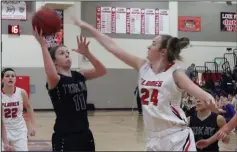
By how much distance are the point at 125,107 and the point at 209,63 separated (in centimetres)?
312

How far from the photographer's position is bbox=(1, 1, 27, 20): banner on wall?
1225 centimetres

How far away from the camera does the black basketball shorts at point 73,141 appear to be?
3.31 metres

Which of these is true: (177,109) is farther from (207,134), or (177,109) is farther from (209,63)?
(209,63)

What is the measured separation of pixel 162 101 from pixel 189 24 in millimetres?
11546

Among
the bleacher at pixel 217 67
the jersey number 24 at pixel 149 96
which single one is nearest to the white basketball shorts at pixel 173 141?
the jersey number 24 at pixel 149 96

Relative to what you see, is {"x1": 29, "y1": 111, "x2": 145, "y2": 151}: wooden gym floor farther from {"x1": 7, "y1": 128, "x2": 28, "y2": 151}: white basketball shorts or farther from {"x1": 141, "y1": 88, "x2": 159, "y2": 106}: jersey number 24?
{"x1": 141, "y1": 88, "x2": 159, "y2": 106}: jersey number 24

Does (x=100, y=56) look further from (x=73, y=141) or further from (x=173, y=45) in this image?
(x=173, y=45)

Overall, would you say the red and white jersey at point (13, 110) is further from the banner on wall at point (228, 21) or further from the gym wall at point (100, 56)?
the banner on wall at point (228, 21)

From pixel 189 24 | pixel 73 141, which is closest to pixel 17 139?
pixel 73 141

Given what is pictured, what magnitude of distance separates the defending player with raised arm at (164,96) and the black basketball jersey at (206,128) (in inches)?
27.8

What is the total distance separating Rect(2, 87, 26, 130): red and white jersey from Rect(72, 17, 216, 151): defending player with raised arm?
1.87 m

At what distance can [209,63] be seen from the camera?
45.5 feet

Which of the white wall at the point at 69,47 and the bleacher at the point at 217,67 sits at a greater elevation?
the white wall at the point at 69,47

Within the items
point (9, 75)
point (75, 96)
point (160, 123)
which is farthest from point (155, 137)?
point (9, 75)
